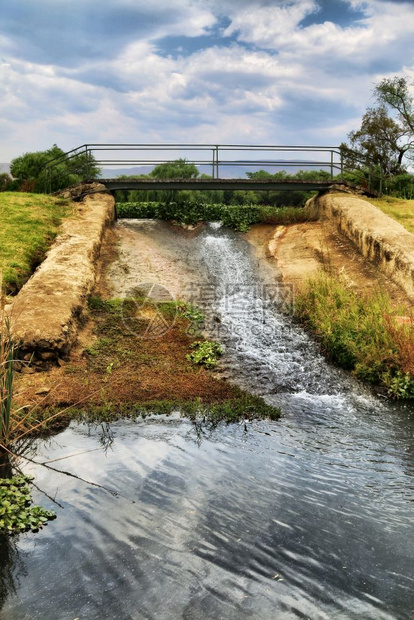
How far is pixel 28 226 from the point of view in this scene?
17328 mm

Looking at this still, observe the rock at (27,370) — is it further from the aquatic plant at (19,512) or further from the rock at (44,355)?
the aquatic plant at (19,512)

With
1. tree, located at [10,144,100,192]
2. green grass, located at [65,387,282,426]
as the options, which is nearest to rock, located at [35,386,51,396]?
green grass, located at [65,387,282,426]

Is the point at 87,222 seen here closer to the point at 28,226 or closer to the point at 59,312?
the point at 28,226

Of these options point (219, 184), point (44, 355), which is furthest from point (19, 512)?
point (219, 184)

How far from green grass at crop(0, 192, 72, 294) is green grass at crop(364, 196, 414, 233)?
10.8 meters

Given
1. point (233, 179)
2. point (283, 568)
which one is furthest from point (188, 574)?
point (233, 179)

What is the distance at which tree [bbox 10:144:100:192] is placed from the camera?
73.8 ft

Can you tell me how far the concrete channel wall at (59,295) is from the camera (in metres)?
10.8

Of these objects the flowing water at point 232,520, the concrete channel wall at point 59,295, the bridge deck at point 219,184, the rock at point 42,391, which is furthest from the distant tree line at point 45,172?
the flowing water at point 232,520

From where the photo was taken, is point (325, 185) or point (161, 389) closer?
point (161, 389)

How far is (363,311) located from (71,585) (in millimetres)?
9157

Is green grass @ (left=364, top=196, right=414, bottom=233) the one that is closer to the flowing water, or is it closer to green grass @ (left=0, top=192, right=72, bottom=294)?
the flowing water

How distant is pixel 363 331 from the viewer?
11906 mm

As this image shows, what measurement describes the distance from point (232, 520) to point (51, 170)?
64.1ft
